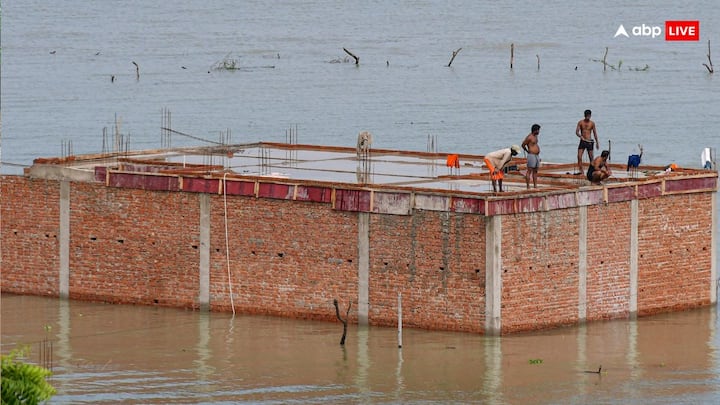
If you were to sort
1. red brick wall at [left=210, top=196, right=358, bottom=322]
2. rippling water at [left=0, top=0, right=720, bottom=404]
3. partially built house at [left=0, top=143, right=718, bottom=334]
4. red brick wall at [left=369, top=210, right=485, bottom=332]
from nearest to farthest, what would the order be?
rippling water at [left=0, top=0, right=720, bottom=404] < red brick wall at [left=369, top=210, right=485, bottom=332] < partially built house at [left=0, top=143, right=718, bottom=334] < red brick wall at [left=210, top=196, right=358, bottom=322]

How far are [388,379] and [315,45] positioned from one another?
293ft

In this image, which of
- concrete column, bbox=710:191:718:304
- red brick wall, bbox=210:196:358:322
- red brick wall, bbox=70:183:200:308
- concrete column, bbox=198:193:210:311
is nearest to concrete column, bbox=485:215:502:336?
red brick wall, bbox=210:196:358:322

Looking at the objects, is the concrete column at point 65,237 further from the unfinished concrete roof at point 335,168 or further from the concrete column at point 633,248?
the concrete column at point 633,248

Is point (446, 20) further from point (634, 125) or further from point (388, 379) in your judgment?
point (388, 379)

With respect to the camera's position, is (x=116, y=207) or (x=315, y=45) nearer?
(x=116, y=207)

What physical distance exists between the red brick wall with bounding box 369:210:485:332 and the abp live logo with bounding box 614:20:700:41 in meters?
91.0

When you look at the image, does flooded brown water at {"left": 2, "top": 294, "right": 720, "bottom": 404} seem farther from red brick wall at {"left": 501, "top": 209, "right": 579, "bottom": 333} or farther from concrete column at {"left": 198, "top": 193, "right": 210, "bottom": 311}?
concrete column at {"left": 198, "top": 193, "right": 210, "bottom": 311}

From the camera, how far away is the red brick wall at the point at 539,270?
42938 millimetres

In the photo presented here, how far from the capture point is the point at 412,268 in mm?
43625

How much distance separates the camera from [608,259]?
147 feet

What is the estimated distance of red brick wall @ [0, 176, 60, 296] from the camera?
48188mm

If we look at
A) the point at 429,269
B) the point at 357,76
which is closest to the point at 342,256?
the point at 429,269

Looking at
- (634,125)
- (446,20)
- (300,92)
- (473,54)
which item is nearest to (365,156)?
(634,125)

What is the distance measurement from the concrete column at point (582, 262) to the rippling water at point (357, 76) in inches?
1322
